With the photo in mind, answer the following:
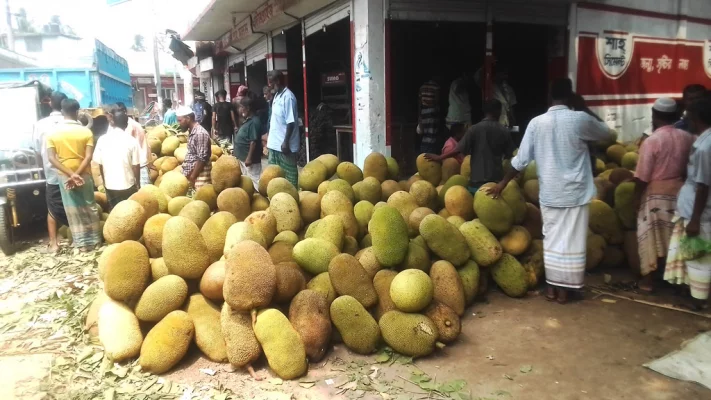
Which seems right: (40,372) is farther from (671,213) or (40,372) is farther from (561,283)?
(671,213)

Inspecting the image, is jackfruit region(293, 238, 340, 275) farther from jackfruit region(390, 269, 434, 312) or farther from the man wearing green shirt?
the man wearing green shirt

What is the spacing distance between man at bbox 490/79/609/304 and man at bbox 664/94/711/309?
2.15 ft

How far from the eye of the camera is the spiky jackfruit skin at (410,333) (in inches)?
137

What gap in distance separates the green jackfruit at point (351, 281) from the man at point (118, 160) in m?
3.92

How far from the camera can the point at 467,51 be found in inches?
454

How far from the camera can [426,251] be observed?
4.12 meters

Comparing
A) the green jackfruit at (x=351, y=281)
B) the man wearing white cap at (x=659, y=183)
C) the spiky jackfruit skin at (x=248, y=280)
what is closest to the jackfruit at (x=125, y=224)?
the spiky jackfruit skin at (x=248, y=280)

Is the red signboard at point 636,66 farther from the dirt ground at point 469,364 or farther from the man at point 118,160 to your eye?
the man at point 118,160

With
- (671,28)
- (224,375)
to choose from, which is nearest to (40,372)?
(224,375)

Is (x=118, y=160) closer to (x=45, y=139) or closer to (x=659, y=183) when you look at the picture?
(x=45, y=139)

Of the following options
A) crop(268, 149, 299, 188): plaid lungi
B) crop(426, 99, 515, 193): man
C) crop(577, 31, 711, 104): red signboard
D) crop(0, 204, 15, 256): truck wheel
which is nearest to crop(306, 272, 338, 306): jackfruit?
crop(426, 99, 515, 193): man

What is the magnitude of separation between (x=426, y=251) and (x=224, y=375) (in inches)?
68.4

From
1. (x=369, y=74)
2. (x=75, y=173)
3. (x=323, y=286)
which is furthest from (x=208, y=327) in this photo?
(x=369, y=74)

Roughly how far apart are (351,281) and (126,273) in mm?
1522
